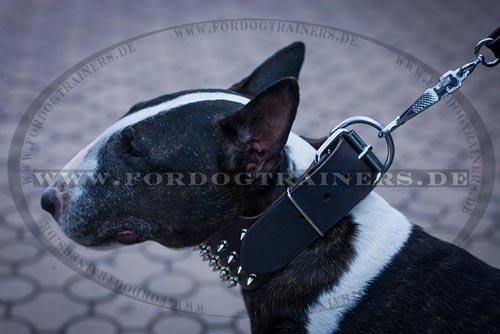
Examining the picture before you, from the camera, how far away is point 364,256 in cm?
196

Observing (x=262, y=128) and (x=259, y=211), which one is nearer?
(x=262, y=128)

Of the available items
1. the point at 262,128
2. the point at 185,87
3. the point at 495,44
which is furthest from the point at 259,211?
the point at 185,87

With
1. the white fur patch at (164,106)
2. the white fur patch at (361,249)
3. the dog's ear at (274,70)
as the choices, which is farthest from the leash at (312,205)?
the dog's ear at (274,70)

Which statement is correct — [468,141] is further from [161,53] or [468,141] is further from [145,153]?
[145,153]

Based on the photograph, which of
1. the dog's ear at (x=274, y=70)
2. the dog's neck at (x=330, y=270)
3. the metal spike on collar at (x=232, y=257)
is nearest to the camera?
the dog's neck at (x=330, y=270)

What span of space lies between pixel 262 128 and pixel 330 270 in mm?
525

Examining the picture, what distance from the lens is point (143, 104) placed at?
85.8 inches

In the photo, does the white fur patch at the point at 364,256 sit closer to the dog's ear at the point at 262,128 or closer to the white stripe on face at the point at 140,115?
the dog's ear at the point at 262,128

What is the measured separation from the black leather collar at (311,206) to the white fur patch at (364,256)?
13 centimetres

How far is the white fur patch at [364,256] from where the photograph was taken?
1.91 metres

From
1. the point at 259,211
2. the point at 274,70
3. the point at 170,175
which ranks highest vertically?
the point at 274,70

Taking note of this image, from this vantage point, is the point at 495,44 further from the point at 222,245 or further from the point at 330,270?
the point at 222,245

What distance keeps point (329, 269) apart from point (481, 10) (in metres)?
7.67

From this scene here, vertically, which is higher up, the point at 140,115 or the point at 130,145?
the point at 140,115
